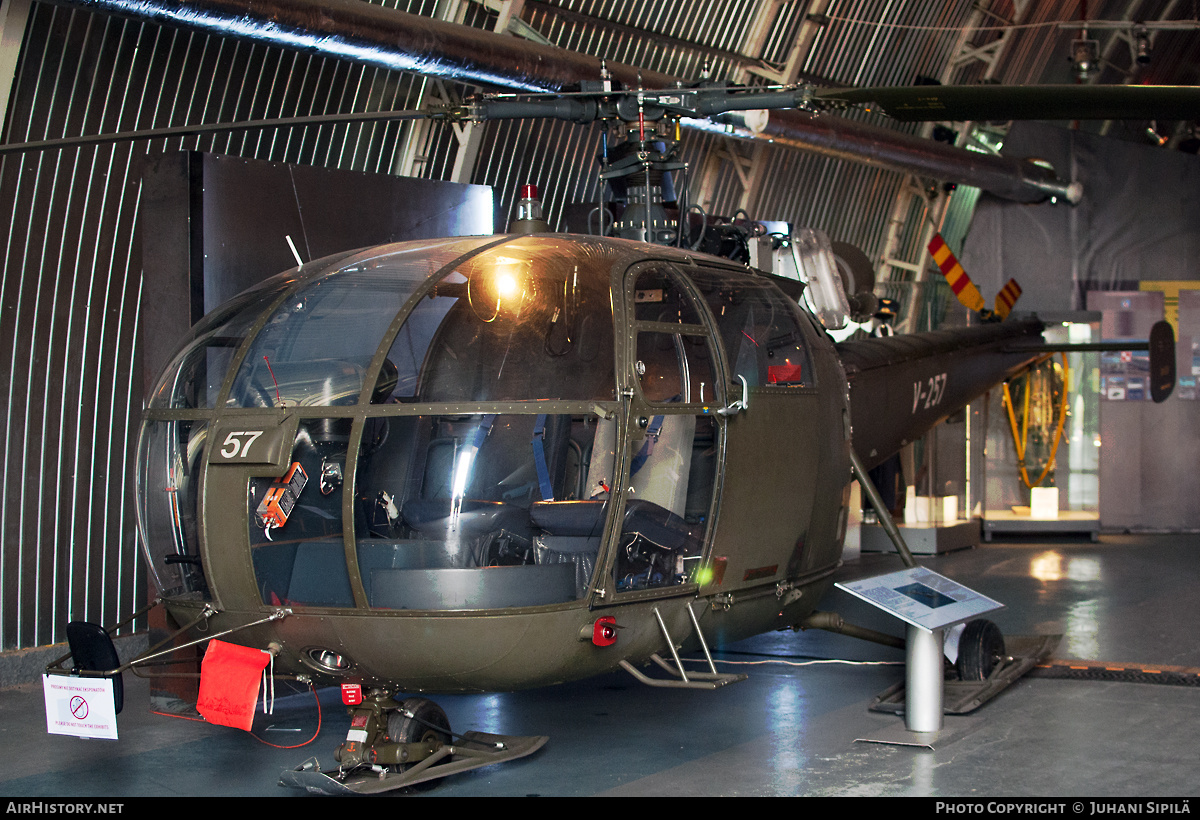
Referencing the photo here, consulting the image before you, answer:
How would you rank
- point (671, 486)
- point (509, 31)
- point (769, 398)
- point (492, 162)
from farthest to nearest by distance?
point (492, 162)
point (509, 31)
point (769, 398)
point (671, 486)

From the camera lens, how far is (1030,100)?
5.19 m

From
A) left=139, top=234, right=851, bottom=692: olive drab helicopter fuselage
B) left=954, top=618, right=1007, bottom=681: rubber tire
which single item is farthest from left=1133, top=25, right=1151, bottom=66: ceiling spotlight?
left=139, top=234, right=851, bottom=692: olive drab helicopter fuselage

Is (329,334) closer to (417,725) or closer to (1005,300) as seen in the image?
(417,725)

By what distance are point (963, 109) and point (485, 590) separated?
3093 millimetres

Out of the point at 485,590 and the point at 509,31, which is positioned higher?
the point at 509,31

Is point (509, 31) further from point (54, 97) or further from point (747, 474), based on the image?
point (747, 474)

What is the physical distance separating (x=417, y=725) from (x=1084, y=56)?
12.6 m

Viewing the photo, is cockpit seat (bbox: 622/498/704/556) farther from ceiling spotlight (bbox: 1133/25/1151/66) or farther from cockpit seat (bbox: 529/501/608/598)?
ceiling spotlight (bbox: 1133/25/1151/66)

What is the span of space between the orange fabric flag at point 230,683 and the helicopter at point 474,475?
0.41ft

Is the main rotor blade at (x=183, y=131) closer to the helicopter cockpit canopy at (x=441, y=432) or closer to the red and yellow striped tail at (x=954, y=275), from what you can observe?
the helicopter cockpit canopy at (x=441, y=432)

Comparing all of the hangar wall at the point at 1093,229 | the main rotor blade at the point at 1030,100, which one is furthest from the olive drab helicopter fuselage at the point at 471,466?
the hangar wall at the point at 1093,229

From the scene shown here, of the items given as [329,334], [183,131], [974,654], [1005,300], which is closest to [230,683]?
[329,334]
